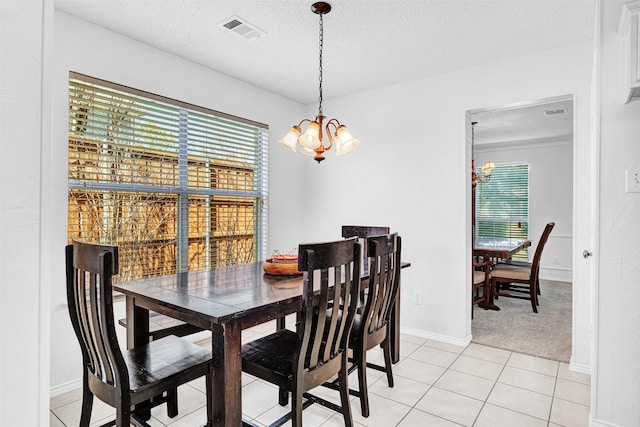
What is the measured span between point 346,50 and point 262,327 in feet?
8.94

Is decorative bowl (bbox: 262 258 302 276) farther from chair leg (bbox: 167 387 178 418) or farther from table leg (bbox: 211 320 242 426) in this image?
chair leg (bbox: 167 387 178 418)

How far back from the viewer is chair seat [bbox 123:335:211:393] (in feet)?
5.18

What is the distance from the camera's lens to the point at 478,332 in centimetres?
362

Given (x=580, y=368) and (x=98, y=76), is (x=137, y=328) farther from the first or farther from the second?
(x=580, y=368)

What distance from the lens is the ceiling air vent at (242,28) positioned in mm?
2499

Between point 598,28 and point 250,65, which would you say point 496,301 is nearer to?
point 598,28

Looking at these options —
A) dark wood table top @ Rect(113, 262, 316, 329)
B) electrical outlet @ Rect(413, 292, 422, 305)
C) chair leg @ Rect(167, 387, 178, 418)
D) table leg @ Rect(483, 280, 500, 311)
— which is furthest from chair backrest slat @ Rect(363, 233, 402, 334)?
table leg @ Rect(483, 280, 500, 311)

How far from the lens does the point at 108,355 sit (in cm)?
147

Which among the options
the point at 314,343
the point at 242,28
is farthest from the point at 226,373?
the point at 242,28

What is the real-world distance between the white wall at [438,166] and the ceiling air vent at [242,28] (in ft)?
5.39

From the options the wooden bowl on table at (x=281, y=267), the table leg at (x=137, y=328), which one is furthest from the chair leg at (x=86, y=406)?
the wooden bowl on table at (x=281, y=267)

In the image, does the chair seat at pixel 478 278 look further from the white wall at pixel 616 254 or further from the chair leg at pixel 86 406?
the chair leg at pixel 86 406

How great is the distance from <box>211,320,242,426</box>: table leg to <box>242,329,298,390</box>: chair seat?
199 mm

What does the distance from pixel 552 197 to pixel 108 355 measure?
23.3ft
